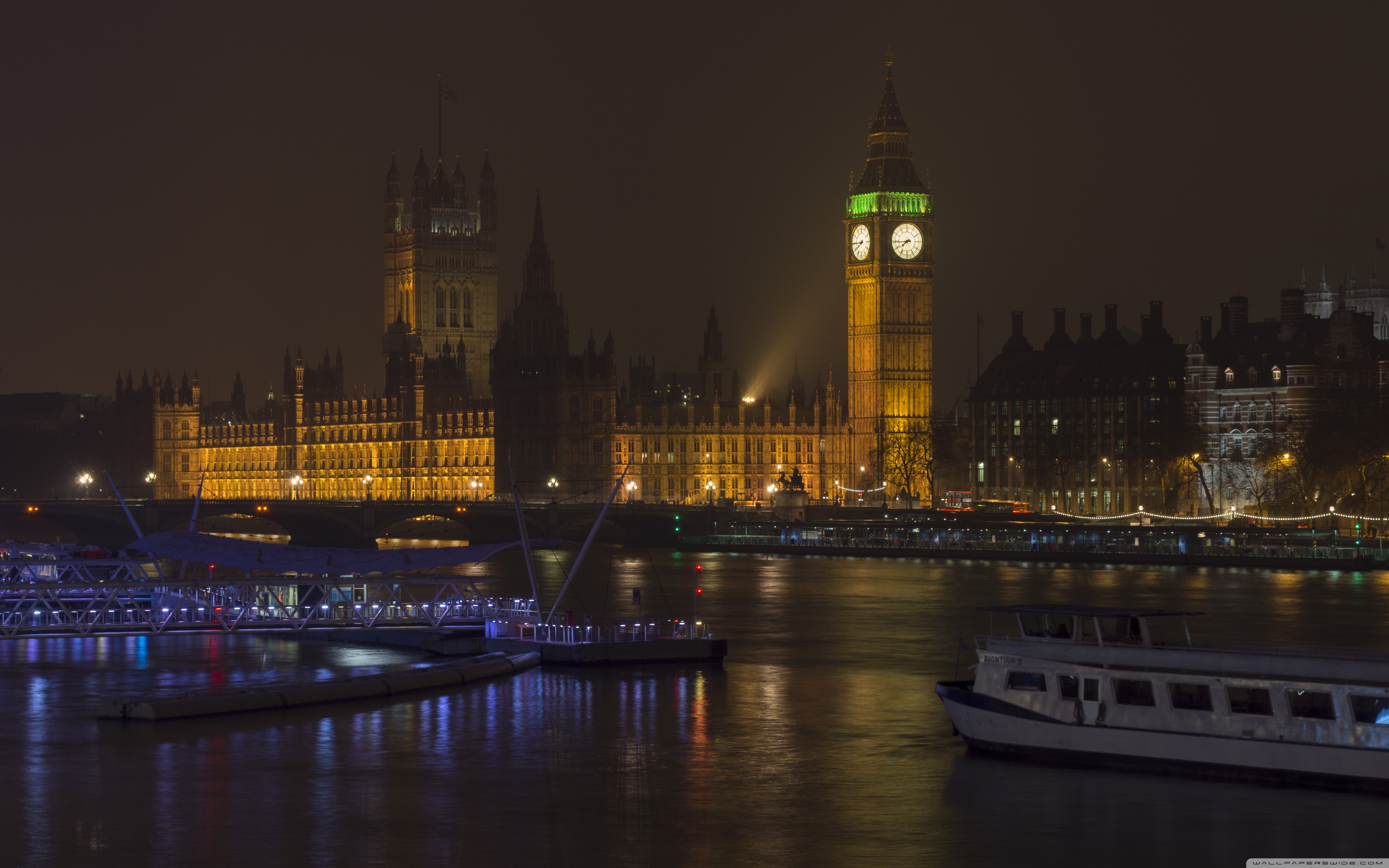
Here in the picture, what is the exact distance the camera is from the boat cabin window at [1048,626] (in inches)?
1647

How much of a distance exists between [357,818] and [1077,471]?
136877mm

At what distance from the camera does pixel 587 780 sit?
3947cm

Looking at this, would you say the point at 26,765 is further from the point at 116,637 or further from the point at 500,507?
the point at 500,507

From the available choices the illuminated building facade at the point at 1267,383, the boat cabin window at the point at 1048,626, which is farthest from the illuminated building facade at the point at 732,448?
the boat cabin window at the point at 1048,626

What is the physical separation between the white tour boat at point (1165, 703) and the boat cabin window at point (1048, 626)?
0.11ft

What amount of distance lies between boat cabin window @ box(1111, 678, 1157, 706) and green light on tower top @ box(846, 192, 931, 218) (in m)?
142

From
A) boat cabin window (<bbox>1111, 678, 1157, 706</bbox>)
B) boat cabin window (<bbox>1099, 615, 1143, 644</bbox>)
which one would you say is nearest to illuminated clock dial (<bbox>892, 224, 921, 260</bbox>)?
boat cabin window (<bbox>1099, 615, 1143, 644</bbox>)

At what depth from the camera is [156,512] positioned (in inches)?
5556

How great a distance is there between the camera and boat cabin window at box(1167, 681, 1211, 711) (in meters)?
38.5

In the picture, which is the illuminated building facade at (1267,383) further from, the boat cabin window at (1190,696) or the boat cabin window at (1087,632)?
the boat cabin window at (1190,696)

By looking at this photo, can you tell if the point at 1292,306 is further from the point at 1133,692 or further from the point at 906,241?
the point at 1133,692

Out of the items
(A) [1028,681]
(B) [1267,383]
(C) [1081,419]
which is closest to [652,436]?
(C) [1081,419]

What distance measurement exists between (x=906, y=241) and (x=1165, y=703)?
5654 inches

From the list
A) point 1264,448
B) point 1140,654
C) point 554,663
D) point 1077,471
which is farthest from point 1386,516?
point 1140,654
